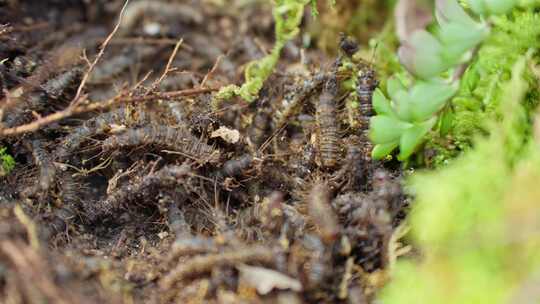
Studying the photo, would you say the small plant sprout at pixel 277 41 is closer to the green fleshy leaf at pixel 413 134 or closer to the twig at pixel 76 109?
the twig at pixel 76 109

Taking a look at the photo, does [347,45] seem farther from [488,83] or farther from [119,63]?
[119,63]

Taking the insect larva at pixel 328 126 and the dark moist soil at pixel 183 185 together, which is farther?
the insect larva at pixel 328 126

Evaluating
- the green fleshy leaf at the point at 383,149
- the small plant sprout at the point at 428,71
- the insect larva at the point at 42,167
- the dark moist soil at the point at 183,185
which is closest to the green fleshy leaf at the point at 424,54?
the small plant sprout at the point at 428,71

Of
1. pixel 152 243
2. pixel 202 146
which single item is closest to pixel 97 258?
pixel 152 243

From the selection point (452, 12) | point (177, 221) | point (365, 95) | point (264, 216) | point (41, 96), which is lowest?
point (177, 221)

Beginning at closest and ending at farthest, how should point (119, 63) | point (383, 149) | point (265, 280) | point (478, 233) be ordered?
point (478, 233) < point (265, 280) < point (383, 149) < point (119, 63)

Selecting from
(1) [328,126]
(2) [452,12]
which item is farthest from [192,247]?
(2) [452,12]
